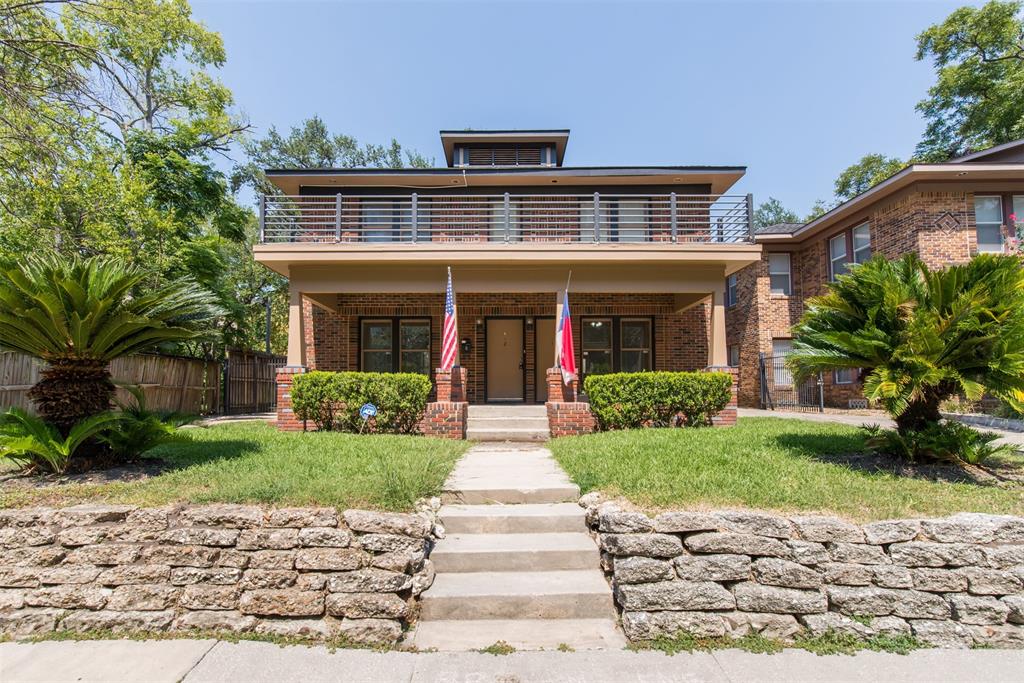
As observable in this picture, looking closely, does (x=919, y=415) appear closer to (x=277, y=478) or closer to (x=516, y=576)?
(x=516, y=576)

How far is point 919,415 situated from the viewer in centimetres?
525

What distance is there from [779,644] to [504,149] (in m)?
14.9

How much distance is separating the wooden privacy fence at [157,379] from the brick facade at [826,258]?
14678mm

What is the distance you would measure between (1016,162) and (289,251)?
18194 millimetres

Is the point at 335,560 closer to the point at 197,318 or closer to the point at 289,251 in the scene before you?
the point at 197,318

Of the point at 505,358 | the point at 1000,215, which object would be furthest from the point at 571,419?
the point at 1000,215

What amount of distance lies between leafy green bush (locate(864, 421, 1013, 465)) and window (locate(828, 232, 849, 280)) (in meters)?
11.1

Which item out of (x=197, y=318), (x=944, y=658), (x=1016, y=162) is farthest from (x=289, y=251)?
(x=1016, y=162)

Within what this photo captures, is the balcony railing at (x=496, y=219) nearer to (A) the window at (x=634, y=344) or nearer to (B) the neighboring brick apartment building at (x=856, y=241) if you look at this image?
(A) the window at (x=634, y=344)

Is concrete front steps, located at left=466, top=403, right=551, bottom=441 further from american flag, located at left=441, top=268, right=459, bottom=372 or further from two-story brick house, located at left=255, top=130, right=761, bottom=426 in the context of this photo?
two-story brick house, located at left=255, top=130, right=761, bottom=426

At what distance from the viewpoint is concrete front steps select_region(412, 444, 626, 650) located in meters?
3.35

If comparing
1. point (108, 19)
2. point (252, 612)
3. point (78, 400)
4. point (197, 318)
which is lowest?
point (252, 612)

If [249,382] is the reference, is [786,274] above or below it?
above

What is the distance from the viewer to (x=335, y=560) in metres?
3.47
